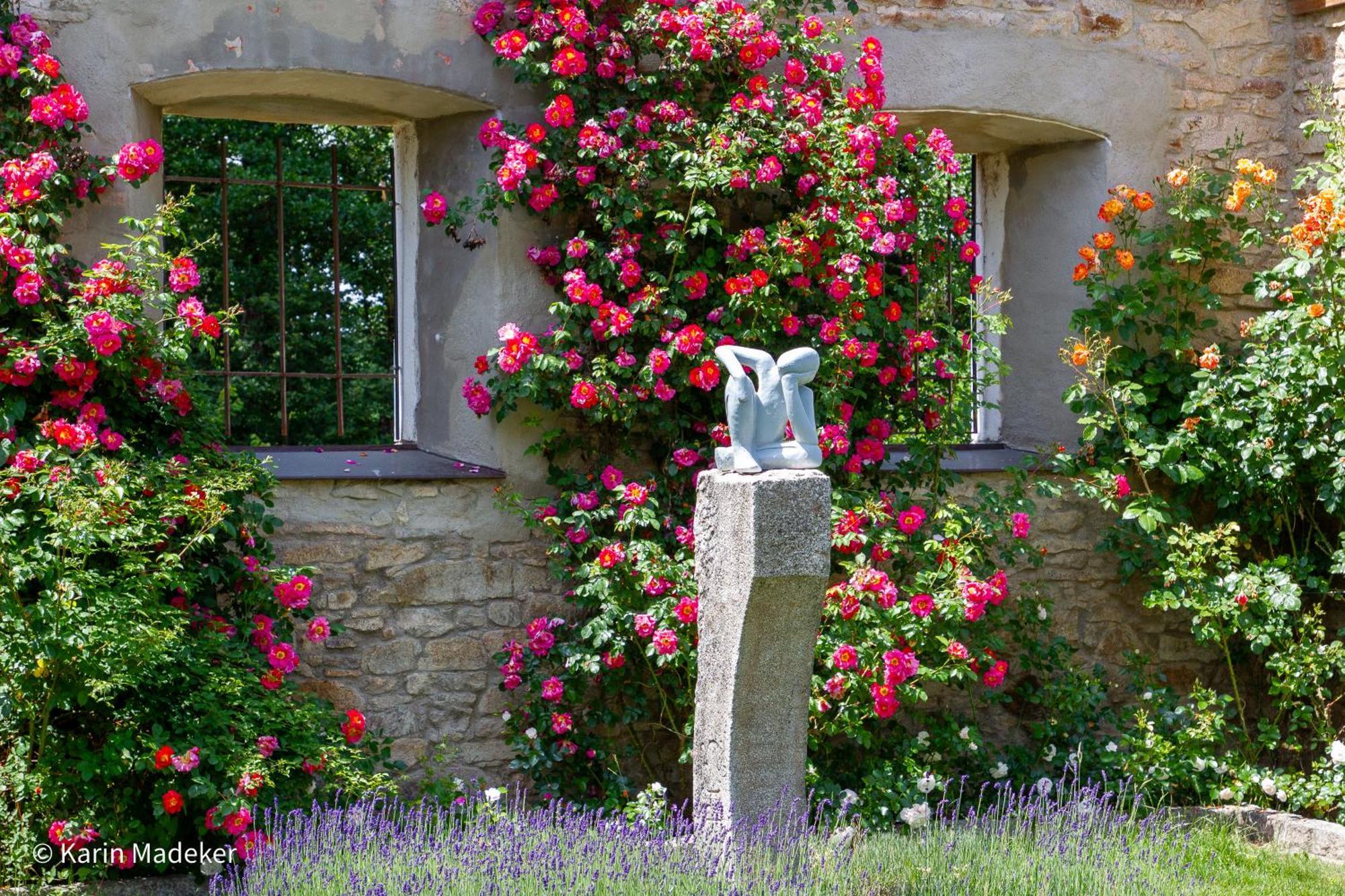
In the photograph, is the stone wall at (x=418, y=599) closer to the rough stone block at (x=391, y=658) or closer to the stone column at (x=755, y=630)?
the rough stone block at (x=391, y=658)

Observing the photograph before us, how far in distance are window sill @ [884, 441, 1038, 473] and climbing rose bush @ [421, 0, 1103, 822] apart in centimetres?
34

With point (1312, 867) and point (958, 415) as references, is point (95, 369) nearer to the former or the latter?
point (958, 415)

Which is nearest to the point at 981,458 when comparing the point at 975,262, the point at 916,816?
the point at 975,262

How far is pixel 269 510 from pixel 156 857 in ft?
4.53

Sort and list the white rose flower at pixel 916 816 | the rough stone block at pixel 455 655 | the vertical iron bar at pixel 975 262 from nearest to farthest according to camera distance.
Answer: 1. the white rose flower at pixel 916 816
2. the rough stone block at pixel 455 655
3. the vertical iron bar at pixel 975 262

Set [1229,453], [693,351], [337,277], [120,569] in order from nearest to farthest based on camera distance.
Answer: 1. [120,569]
2. [693,351]
3. [337,277]
4. [1229,453]

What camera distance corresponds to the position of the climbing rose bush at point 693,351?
5316mm

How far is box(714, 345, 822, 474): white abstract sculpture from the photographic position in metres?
4.05

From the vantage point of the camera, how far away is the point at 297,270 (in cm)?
1153

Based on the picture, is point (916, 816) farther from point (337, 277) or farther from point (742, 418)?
point (337, 277)

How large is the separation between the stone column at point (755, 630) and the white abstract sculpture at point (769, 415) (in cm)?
6

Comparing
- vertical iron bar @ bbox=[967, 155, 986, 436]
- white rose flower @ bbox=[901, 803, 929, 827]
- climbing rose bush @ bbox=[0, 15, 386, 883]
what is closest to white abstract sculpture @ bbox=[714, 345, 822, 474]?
white rose flower @ bbox=[901, 803, 929, 827]

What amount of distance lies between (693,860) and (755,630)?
622 millimetres

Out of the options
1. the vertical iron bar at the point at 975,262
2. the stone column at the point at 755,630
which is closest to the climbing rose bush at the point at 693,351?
the vertical iron bar at the point at 975,262
